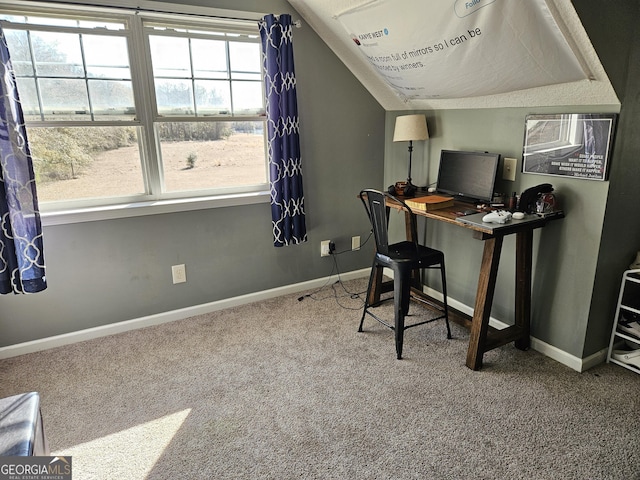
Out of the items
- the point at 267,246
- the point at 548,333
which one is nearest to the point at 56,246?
the point at 267,246

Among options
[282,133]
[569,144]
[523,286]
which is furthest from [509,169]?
[282,133]

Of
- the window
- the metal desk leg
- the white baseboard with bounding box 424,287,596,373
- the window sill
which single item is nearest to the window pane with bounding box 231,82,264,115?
the window

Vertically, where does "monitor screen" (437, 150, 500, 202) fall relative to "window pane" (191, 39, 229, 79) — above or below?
below

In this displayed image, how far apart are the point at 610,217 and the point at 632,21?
0.91 meters

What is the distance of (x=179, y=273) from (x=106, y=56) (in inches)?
55.9

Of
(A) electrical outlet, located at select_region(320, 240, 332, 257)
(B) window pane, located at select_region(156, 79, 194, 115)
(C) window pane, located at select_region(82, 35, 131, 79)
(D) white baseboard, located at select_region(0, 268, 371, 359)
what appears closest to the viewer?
(C) window pane, located at select_region(82, 35, 131, 79)

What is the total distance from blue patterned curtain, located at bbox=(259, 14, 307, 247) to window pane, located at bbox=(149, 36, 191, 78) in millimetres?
504

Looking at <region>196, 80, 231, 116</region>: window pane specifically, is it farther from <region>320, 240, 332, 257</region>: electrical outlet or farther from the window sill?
<region>320, 240, 332, 257</region>: electrical outlet

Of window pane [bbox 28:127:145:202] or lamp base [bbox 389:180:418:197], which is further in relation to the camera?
lamp base [bbox 389:180:418:197]

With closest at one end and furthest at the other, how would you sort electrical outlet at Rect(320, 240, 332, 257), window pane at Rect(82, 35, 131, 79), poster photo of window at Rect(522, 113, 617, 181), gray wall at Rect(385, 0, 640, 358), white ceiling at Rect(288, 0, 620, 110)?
white ceiling at Rect(288, 0, 620, 110) → gray wall at Rect(385, 0, 640, 358) → poster photo of window at Rect(522, 113, 617, 181) → window pane at Rect(82, 35, 131, 79) → electrical outlet at Rect(320, 240, 332, 257)

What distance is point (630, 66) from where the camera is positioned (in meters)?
1.89

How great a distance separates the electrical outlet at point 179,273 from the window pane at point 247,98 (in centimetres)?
115

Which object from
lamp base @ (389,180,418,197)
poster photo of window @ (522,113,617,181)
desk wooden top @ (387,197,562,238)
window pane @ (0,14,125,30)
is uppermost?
window pane @ (0,14,125,30)

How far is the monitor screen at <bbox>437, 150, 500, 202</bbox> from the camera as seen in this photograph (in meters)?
2.47
